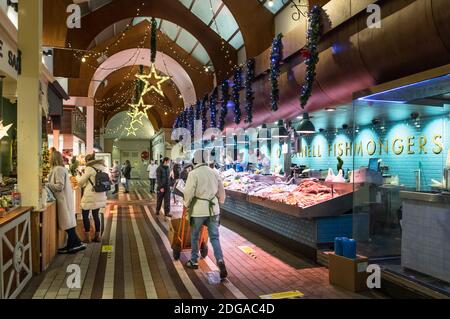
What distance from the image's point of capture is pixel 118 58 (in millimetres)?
19922

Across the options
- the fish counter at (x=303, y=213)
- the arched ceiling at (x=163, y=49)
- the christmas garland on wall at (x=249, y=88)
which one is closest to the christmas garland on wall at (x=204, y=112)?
the arched ceiling at (x=163, y=49)

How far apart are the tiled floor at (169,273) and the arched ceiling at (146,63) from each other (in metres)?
13.0

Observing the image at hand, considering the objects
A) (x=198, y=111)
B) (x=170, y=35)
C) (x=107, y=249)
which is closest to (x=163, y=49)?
(x=170, y=35)

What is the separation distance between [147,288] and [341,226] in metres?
3.21

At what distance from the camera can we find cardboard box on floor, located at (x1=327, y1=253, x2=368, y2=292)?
495 centimetres

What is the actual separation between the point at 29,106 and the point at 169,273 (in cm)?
300

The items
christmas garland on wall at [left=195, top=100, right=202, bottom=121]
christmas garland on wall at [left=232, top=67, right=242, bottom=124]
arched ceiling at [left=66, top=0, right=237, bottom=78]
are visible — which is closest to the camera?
christmas garland on wall at [left=232, top=67, right=242, bottom=124]

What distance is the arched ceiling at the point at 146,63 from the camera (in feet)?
64.7

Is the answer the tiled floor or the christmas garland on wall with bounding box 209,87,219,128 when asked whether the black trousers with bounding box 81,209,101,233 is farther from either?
the christmas garland on wall with bounding box 209,87,219,128

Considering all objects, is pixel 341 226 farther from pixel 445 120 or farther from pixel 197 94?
pixel 197 94

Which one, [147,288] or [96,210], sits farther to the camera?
[96,210]

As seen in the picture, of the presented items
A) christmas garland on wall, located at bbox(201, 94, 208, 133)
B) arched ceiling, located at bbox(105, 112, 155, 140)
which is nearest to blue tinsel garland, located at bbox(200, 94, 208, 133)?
christmas garland on wall, located at bbox(201, 94, 208, 133)

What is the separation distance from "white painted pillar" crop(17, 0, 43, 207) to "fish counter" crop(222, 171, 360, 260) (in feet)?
12.9

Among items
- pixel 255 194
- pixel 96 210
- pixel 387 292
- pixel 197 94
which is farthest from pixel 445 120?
pixel 197 94
